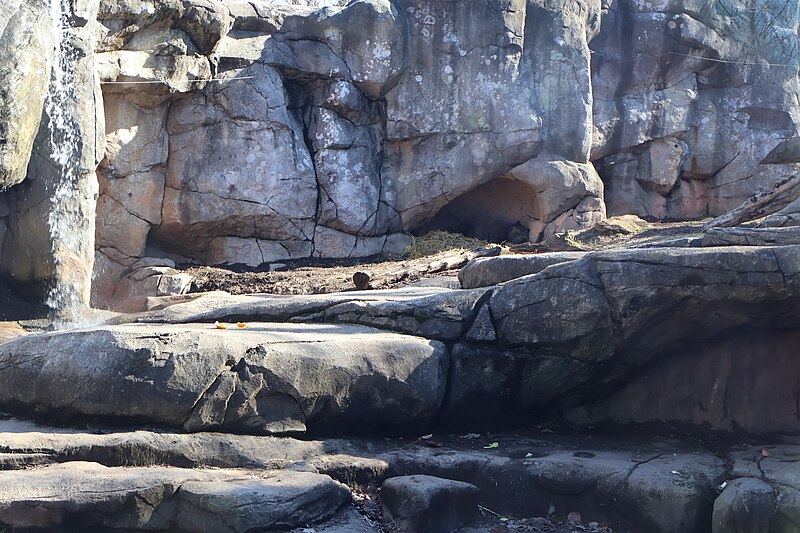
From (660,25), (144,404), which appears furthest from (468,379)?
(660,25)

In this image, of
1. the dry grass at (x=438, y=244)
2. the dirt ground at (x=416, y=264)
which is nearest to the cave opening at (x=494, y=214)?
the dry grass at (x=438, y=244)

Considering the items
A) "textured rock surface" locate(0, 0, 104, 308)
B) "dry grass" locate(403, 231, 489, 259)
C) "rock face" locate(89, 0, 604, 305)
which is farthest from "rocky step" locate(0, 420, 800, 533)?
"dry grass" locate(403, 231, 489, 259)

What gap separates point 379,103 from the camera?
14109mm

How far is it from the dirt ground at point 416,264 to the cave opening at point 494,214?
98 cm

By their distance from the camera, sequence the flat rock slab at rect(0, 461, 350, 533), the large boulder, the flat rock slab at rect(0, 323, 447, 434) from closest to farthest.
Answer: the flat rock slab at rect(0, 461, 350, 533)
the flat rock slab at rect(0, 323, 447, 434)
the large boulder

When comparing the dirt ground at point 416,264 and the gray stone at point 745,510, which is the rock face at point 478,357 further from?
the dirt ground at point 416,264

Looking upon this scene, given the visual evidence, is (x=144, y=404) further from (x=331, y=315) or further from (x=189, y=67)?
(x=189, y=67)

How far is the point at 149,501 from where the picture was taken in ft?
14.9

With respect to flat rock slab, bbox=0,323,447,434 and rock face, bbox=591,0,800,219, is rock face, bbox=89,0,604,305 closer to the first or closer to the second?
rock face, bbox=591,0,800,219

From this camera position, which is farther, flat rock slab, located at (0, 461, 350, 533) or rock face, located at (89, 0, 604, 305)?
rock face, located at (89, 0, 604, 305)

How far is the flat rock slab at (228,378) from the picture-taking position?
5250mm

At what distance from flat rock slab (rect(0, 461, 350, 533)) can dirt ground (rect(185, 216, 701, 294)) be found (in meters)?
5.21

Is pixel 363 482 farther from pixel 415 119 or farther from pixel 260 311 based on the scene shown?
pixel 415 119

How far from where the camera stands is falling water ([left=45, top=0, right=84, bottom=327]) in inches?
333
